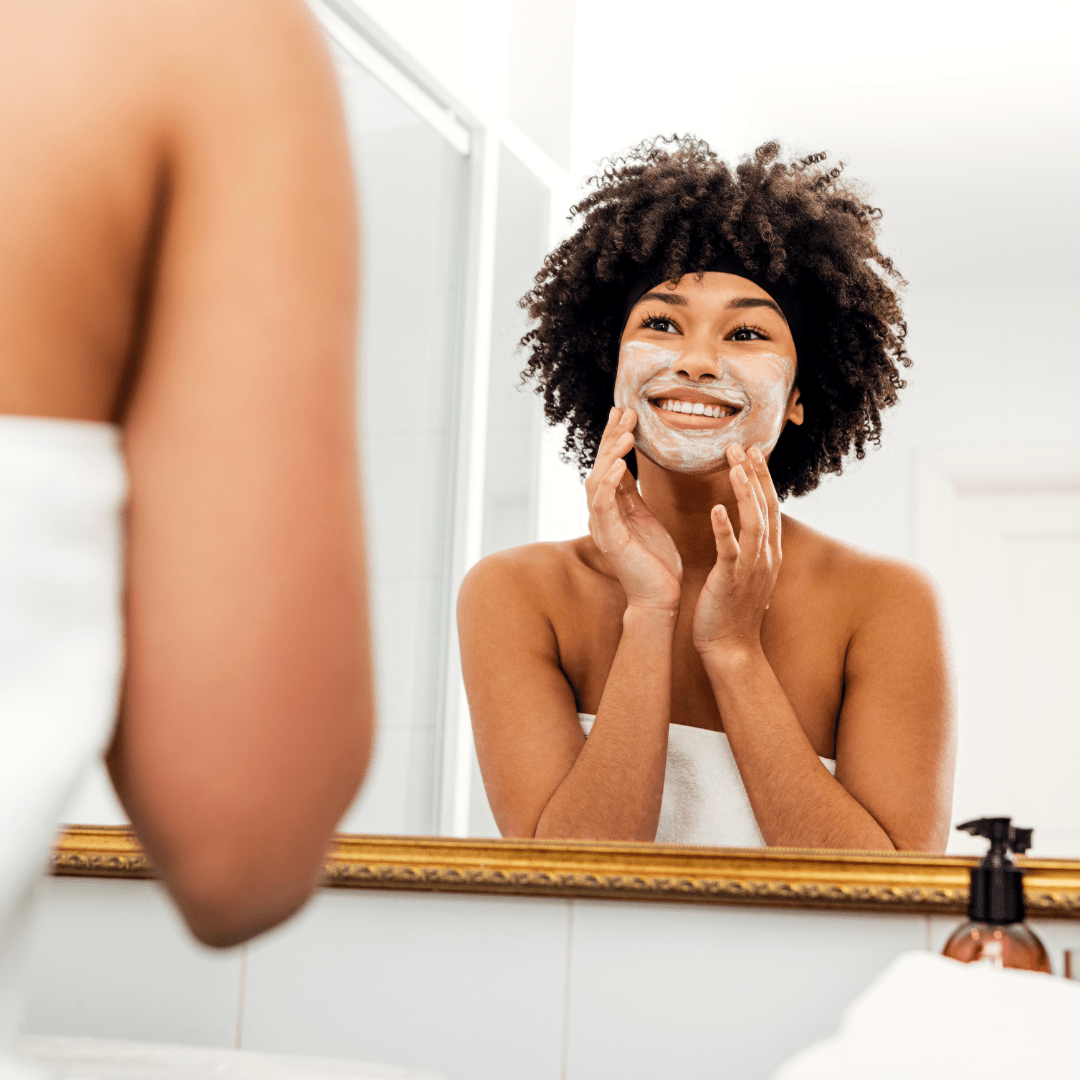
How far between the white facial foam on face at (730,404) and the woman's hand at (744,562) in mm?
11

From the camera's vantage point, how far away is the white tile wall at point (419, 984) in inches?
26.9

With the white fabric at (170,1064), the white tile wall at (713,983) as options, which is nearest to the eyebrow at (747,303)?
the white tile wall at (713,983)

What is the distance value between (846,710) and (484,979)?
0.87 ft

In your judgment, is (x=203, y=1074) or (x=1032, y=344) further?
(x=1032, y=344)

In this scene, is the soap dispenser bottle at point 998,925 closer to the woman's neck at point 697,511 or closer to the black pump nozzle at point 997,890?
the black pump nozzle at point 997,890

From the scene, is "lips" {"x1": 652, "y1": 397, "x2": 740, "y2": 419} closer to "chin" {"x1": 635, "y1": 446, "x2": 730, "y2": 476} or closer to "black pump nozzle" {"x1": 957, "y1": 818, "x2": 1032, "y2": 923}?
"chin" {"x1": 635, "y1": 446, "x2": 730, "y2": 476}

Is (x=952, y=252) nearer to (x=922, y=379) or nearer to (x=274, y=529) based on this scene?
(x=922, y=379)

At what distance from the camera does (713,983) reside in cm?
66

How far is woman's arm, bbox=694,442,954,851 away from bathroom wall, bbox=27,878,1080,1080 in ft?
0.18

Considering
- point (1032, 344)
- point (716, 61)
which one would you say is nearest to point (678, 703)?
point (1032, 344)

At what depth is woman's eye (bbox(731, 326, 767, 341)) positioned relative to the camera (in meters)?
0.75

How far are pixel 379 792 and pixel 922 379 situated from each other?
43 cm

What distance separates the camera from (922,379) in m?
0.74

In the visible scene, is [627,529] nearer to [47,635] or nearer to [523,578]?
[523,578]
